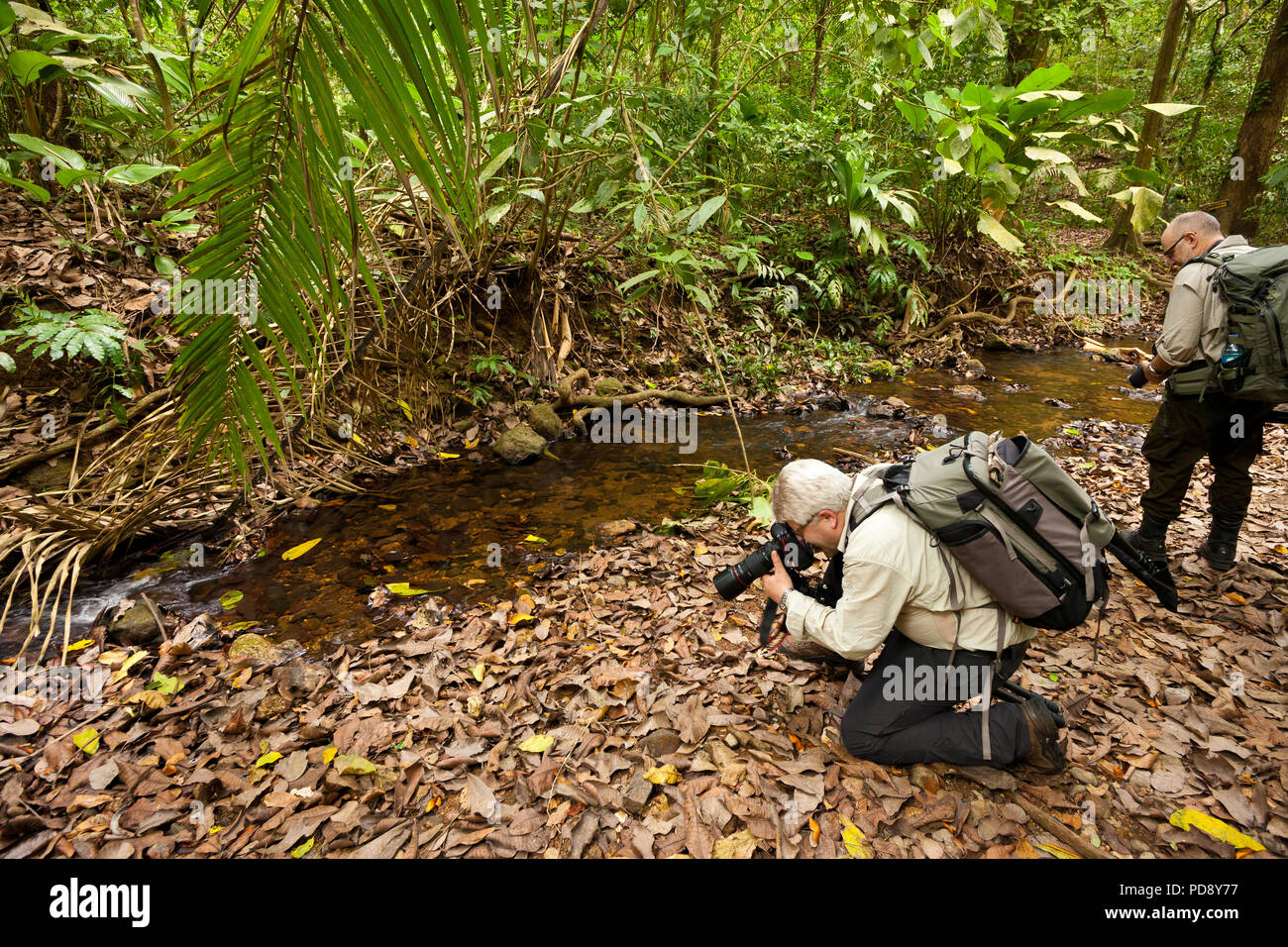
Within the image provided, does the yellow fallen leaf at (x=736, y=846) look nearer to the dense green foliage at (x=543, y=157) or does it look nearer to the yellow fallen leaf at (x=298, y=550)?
the dense green foliage at (x=543, y=157)

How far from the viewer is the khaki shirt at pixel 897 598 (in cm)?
197

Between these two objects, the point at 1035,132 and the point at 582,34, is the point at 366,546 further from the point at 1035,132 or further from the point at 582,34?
the point at 1035,132

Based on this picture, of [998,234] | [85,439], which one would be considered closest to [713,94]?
[998,234]

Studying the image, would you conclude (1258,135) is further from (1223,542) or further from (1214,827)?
(1214,827)

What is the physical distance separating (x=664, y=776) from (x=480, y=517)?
2.68m

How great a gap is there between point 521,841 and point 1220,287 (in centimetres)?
395

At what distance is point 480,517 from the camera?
4445mm

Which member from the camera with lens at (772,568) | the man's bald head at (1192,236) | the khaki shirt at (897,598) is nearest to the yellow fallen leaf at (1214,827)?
the khaki shirt at (897,598)

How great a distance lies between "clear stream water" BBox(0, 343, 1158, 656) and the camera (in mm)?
3371

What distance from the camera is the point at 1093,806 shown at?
208cm

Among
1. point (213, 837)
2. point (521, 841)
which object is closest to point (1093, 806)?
point (521, 841)

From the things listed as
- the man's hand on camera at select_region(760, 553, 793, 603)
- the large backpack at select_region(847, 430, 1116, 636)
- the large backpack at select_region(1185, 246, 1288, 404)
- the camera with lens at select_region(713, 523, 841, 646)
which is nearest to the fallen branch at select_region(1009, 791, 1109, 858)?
the large backpack at select_region(847, 430, 1116, 636)

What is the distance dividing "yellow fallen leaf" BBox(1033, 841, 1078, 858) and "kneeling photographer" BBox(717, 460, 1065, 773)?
10.2 inches

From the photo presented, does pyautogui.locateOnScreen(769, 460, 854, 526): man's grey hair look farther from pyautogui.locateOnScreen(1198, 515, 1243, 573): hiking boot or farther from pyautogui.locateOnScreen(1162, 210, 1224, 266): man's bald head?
pyautogui.locateOnScreen(1198, 515, 1243, 573): hiking boot
